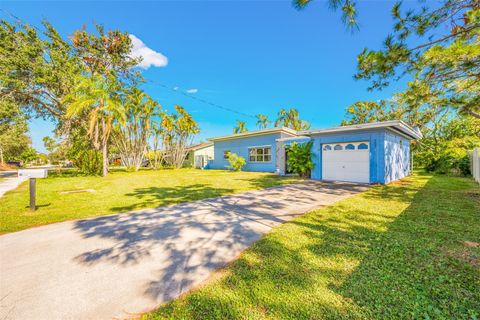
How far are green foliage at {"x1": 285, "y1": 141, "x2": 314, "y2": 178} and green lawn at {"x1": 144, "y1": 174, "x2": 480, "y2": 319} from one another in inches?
294

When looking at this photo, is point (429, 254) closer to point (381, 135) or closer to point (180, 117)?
point (381, 135)

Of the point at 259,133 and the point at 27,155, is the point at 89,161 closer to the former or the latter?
the point at 259,133

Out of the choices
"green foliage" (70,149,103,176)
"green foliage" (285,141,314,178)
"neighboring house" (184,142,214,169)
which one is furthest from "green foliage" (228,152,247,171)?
"green foliage" (70,149,103,176)

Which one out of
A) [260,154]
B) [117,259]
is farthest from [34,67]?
[117,259]

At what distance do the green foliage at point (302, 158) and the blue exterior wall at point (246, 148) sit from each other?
12.0ft

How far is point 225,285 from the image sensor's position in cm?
212

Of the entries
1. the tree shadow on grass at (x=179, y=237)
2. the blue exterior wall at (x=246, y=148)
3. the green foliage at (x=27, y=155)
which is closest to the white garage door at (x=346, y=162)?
the blue exterior wall at (x=246, y=148)

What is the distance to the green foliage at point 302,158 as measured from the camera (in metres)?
11.3

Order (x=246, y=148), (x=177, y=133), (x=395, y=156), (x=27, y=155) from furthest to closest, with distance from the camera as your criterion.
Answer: (x=27, y=155), (x=177, y=133), (x=246, y=148), (x=395, y=156)

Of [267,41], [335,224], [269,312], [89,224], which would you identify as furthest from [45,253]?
[267,41]

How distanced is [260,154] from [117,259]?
14725 millimetres

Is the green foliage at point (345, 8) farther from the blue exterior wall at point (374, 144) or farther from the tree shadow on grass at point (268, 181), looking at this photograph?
the blue exterior wall at point (374, 144)

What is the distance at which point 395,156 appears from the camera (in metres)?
10.5

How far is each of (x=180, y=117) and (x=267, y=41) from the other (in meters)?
11.9
